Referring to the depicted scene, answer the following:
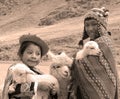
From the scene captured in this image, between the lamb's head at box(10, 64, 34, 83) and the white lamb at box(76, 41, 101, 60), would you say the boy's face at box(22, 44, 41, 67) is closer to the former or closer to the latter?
the lamb's head at box(10, 64, 34, 83)

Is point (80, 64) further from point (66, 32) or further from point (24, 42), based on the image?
point (66, 32)

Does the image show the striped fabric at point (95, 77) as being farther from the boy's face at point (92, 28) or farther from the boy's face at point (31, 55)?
the boy's face at point (31, 55)

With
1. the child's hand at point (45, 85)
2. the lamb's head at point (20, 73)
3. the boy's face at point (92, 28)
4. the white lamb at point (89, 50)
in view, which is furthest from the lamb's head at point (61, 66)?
the lamb's head at point (20, 73)

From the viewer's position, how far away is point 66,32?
25047 mm

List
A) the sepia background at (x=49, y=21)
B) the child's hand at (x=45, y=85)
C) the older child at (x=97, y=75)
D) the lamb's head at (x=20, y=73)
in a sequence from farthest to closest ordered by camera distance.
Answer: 1. the sepia background at (x=49, y=21)
2. the older child at (x=97, y=75)
3. the child's hand at (x=45, y=85)
4. the lamb's head at (x=20, y=73)

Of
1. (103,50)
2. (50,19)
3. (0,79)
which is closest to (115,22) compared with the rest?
(50,19)

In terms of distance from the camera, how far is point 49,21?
29.1 metres

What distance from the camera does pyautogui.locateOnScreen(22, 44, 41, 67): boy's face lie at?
4.55 meters

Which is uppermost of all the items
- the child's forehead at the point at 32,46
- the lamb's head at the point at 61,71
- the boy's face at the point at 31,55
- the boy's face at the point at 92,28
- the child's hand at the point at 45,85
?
the boy's face at the point at 92,28

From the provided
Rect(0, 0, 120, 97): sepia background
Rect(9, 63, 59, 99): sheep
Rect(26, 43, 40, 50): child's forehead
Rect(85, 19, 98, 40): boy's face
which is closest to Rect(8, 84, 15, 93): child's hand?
Rect(9, 63, 59, 99): sheep

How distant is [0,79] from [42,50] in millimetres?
9218

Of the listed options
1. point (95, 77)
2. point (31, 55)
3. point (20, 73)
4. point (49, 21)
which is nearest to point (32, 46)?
point (31, 55)

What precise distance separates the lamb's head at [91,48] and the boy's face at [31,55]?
1.63 ft

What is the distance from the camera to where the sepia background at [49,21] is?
75.2ft
